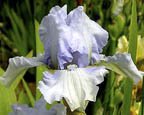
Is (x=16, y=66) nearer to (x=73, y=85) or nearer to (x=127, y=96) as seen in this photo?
(x=73, y=85)

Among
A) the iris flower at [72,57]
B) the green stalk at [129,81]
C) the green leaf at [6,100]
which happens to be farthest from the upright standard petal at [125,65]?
the green leaf at [6,100]

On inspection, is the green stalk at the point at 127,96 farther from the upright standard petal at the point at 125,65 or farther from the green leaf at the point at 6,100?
the green leaf at the point at 6,100

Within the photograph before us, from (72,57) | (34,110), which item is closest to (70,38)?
(72,57)

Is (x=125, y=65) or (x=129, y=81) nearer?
(x=125, y=65)

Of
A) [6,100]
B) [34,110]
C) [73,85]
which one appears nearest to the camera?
[73,85]

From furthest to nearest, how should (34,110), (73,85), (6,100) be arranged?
(6,100)
(34,110)
(73,85)

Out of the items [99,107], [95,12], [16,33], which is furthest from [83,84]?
[16,33]
